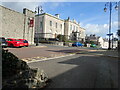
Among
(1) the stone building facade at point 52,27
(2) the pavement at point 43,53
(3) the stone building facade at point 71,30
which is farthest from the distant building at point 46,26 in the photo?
(2) the pavement at point 43,53

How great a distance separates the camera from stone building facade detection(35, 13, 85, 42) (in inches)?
1649

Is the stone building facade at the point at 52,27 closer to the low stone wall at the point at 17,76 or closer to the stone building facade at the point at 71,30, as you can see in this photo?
the stone building facade at the point at 71,30

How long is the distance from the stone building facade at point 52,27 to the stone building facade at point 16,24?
8.75 metres

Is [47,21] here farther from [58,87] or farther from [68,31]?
[58,87]

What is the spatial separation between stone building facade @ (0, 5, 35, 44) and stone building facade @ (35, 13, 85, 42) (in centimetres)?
875

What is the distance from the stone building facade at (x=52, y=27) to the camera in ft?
137

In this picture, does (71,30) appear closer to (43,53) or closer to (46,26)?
(46,26)

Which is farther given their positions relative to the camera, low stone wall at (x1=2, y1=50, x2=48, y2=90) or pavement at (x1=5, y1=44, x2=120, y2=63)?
pavement at (x1=5, y1=44, x2=120, y2=63)

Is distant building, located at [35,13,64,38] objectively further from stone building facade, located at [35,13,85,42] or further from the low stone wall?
the low stone wall

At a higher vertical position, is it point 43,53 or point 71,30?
point 71,30

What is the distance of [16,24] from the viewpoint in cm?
2456

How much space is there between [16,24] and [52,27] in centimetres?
2205

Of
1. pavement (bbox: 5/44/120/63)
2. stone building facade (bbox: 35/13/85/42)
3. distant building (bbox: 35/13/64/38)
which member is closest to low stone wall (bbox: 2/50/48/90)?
pavement (bbox: 5/44/120/63)

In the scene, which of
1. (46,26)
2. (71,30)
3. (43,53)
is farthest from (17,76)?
(71,30)
